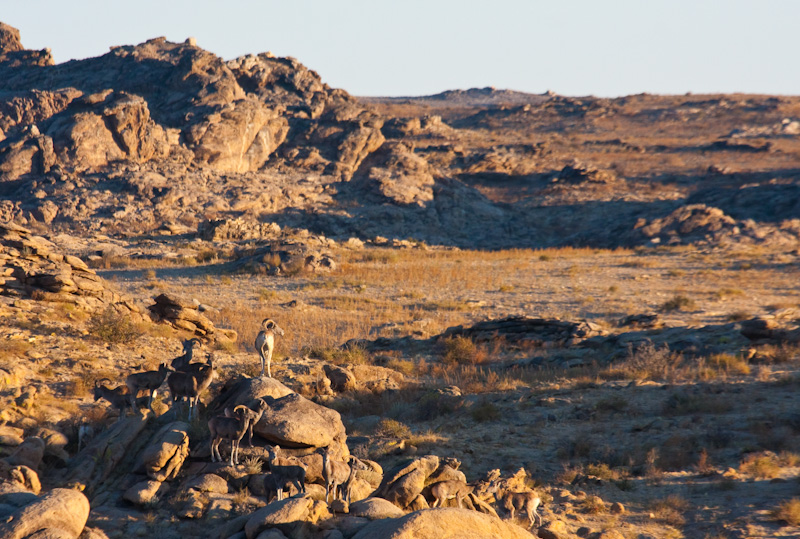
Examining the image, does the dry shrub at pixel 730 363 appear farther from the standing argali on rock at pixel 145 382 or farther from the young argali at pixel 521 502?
the standing argali on rock at pixel 145 382

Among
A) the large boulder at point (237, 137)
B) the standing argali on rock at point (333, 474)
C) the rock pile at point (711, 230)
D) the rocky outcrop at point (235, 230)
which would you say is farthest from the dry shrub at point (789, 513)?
the large boulder at point (237, 137)

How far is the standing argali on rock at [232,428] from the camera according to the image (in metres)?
7.17

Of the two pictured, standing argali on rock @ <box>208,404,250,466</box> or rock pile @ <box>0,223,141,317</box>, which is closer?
standing argali on rock @ <box>208,404,250,466</box>

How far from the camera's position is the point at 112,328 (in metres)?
13.9

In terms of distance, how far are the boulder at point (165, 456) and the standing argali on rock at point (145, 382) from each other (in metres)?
1.51

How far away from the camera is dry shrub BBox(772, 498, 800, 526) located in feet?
23.9

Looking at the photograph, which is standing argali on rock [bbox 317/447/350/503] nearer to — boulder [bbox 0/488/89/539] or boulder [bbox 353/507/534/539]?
boulder [bbox 353/507/534/539]

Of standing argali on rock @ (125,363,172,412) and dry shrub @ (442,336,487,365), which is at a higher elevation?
standing argali on rock @ (125,363,172,412)

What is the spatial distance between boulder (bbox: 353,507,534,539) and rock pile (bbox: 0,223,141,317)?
12583 millimetres

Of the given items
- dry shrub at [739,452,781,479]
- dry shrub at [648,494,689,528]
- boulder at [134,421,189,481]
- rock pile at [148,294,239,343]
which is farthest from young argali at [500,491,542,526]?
rock pile at [148,294,239,343]

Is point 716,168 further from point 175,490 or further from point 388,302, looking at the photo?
point 175,490

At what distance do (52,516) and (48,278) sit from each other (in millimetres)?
11709

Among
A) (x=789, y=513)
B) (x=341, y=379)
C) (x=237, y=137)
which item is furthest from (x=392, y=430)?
(x=237, y=137)

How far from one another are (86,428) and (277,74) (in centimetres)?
5017
